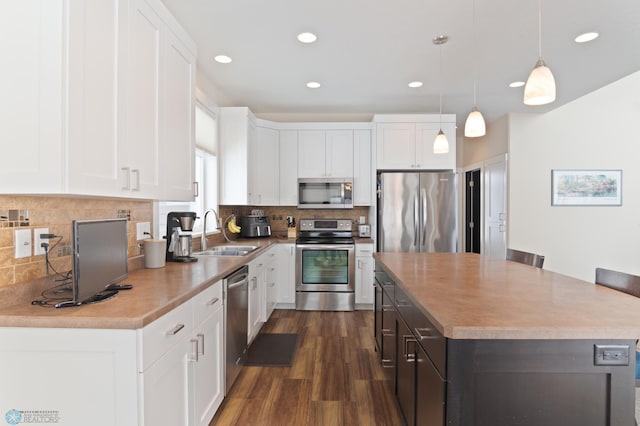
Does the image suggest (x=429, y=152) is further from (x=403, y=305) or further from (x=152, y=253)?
(x=152, y=253)

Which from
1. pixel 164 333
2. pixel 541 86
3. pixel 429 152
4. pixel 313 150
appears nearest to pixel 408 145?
pixel 429 152

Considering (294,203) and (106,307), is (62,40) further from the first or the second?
(294,203)

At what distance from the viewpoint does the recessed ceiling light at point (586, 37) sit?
2646 millimetres

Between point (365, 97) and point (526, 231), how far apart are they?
3129mm

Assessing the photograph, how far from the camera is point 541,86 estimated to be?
1527 millimetres

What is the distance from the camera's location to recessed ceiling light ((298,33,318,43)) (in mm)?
2592

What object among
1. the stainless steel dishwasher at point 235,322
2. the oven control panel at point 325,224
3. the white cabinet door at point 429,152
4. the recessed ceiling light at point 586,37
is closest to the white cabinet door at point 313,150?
the oven control panel at point 325,224

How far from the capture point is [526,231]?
16.0ft

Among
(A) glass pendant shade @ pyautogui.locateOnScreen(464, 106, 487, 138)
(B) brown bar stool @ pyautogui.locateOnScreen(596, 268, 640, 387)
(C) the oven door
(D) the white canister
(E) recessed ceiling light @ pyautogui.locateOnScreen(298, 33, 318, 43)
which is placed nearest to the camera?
(B) brown bar stool @ pyautogui.locateOnScreen(596, 268, 640, 387)

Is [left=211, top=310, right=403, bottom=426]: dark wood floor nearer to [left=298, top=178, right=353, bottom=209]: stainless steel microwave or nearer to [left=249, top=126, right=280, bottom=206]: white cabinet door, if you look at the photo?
[left=298, top=178, right=353, bottom=209]: stainless steel microwave

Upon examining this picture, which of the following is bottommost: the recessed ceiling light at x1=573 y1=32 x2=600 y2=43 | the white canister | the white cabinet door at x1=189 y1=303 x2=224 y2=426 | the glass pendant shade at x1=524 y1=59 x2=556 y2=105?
the white cabinet door at x1=189 y1=303 x2=224 y2=426

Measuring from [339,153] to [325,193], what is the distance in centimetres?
58

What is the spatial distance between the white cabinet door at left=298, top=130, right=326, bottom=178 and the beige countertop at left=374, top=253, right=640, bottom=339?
258cm

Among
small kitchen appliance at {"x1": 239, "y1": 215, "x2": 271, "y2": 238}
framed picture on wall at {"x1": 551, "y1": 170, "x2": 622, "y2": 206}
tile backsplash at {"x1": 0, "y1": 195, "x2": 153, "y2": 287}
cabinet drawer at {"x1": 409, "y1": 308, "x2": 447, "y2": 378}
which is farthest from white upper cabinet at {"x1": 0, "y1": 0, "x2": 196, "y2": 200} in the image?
framed picture on wall at {"x1": 551, "y1": 170, "x2": 622, "y2": 206}
